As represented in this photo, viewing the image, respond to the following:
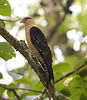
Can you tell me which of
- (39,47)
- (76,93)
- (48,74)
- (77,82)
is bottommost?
(76,93)

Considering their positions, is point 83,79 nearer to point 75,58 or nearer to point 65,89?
point 65,89

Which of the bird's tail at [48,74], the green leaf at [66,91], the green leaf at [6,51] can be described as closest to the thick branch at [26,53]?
the bird's tail at [48,74]

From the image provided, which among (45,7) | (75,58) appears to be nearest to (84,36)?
(75,58)

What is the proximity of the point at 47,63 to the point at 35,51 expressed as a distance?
0.47 metres

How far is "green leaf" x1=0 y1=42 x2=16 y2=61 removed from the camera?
2884mm

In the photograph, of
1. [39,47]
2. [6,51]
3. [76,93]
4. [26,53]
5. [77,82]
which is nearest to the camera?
[26,53]

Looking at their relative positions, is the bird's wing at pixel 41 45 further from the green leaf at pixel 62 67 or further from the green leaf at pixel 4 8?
the green leaf at pixel 4 8

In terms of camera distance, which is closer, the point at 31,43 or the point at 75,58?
the point at 31,43

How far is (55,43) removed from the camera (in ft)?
28.6

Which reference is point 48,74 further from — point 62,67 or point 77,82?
point 77,82

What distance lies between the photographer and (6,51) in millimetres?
2943

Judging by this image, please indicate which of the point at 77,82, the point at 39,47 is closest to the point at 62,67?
the point at 77,82

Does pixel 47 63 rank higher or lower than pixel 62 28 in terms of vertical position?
lower

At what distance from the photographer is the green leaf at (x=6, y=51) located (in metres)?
2.88
